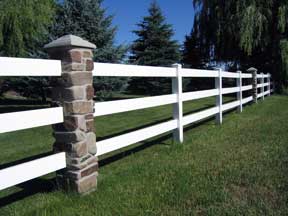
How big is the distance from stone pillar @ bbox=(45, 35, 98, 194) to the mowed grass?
172 millimetres

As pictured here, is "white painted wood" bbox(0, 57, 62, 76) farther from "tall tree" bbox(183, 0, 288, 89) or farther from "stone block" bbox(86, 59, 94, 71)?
"tall tree" bbox(183, 0, 288, 89)

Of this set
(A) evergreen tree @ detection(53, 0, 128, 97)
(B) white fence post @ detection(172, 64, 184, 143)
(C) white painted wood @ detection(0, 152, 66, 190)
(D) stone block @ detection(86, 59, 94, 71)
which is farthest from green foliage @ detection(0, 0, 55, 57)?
(C) white painted wood @ detection(0, 152, 66, 190)

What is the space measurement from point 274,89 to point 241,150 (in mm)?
14379

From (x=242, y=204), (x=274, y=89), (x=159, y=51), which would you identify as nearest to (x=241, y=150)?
(x=242, y=204)

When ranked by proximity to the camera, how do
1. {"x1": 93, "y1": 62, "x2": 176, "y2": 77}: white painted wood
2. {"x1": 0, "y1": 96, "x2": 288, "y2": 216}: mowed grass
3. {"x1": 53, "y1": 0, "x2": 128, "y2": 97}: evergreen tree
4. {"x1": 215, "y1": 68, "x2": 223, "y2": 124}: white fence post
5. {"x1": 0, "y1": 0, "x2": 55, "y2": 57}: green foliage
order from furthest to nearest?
{"x1": 53, "y1": 0, "x2": 128, "y2": 97}: evergreen tree < {"x1": 0, "y1": 0, "x2": 55, "y2": 57}: green foliage < {"x1": 215, "y1": 68, "x2": 223, "y2": 124}: white fence post < {"x1": 93, "y1": 62, "x2": 176, "y2": 77}: white painted wood < {"x1": 0, "y1": 96, "x2": 288, "y2": 216}: mowed grass

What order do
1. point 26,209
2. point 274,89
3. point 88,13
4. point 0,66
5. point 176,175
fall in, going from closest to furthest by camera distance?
1. point 0,66
2. point 26,209
3. point 176,175
4. point 88,13
5. point 274,89

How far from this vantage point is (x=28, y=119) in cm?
314

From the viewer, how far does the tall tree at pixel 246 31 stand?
1642cm

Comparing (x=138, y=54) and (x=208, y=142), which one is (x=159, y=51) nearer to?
(x=138, y=54)

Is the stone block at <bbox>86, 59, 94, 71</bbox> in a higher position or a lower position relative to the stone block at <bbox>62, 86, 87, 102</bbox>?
higher

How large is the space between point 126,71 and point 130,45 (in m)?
12.4

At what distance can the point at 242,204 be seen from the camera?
3070 millimetres

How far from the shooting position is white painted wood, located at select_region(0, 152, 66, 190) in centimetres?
296

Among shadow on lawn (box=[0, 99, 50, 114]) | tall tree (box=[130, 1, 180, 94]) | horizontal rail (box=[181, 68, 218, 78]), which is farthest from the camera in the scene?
tall tree (box=[130, 1, 180, 94])
